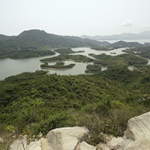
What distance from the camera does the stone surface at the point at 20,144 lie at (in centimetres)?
344

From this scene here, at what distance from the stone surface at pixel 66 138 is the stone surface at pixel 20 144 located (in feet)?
1.96

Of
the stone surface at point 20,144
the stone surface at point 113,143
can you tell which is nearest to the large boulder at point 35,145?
the stone surface at point 20,144

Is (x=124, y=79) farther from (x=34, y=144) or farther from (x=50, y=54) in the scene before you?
(x=50, y=54)

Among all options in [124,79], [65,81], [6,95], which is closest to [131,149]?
[6,95]

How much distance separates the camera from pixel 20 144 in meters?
3.57

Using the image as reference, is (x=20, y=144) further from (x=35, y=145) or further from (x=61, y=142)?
(x=61, y=142)

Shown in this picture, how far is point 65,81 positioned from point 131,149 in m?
15.7

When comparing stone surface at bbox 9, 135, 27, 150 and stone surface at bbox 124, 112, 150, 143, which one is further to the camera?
stone surface at bbox 9, 135, 27, 150

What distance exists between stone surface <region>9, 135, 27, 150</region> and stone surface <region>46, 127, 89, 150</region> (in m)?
0.60

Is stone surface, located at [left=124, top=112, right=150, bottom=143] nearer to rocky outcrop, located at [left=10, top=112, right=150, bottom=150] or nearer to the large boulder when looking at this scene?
rocky outcrop, located at [left=10, top=112, right=150, bottom=150]

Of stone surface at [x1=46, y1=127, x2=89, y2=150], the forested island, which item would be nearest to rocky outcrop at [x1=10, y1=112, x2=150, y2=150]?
stone surface at [x1=46, y1=127, x2=89, y2=150]

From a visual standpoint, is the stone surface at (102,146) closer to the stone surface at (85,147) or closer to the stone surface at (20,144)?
the stone surface at (85,147)

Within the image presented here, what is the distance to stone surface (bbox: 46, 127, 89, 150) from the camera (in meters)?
3.14

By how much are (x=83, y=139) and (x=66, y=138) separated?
40 centimetres
